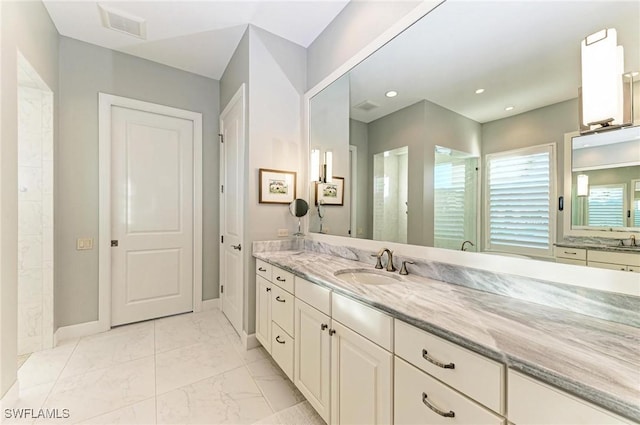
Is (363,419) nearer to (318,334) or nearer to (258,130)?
(318,334)

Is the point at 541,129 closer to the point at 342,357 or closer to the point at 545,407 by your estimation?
the point at 545,407

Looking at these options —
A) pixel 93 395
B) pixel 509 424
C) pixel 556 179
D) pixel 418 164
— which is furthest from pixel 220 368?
pixel 556 179

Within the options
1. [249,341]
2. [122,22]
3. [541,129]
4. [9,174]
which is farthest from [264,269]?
[122,22]

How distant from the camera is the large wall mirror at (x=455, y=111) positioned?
0.98 metres

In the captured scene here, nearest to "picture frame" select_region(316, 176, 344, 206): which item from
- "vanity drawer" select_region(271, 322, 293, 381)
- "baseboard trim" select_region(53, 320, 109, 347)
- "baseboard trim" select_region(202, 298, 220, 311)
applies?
"vanity drawer" select_region(271, 322, 293, 381)

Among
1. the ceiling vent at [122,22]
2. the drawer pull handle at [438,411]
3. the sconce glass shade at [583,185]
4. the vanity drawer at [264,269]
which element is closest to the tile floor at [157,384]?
the vanity drawer at [264,269]

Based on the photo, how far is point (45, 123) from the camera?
229cm

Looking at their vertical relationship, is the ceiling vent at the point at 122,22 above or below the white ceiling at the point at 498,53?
above

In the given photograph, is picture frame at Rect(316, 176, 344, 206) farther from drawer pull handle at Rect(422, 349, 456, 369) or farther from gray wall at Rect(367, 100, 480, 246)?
drawer pull handle at Rect(422, 349, 456, 369)

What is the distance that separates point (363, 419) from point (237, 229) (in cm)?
193

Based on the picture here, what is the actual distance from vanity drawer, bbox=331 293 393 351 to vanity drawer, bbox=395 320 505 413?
0.05 m

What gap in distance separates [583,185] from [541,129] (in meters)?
0.27

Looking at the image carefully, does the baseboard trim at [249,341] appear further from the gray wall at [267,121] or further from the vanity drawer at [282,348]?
the vanity drawer at [282,348]

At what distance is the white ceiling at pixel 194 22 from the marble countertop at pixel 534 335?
7.57 feet
